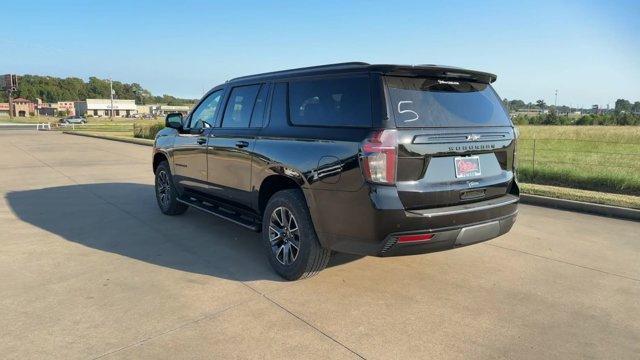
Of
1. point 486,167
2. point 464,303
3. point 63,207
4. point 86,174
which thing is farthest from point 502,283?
point 86,174

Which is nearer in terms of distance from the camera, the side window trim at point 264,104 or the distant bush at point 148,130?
the side window trim at point 264,104

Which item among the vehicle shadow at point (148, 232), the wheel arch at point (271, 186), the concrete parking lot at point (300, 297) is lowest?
the concrete parking lot at point (300, 297)

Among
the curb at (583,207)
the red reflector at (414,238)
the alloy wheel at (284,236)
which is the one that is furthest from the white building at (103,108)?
the red reflector at (414,238)

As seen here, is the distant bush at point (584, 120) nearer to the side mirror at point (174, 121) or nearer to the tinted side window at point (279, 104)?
the side mirror at point (174, 121)

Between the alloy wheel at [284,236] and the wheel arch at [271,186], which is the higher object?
the wheel arch at [271,186]

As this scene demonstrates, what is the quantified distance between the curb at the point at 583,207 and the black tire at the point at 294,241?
5.27 metres

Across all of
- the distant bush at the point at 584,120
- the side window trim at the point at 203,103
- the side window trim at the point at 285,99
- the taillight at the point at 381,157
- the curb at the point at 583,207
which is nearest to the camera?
the taillight at the point at 381,157

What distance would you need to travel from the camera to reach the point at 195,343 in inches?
126

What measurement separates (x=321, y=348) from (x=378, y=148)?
57.3 inches

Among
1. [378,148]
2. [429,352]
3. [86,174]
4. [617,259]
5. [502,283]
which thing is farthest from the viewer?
[86,174]

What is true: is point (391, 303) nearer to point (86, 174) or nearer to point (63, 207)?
point (63, 207)

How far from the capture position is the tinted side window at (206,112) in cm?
578

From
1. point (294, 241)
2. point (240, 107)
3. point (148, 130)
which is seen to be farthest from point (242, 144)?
point (148, 130)

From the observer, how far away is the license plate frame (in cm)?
376
